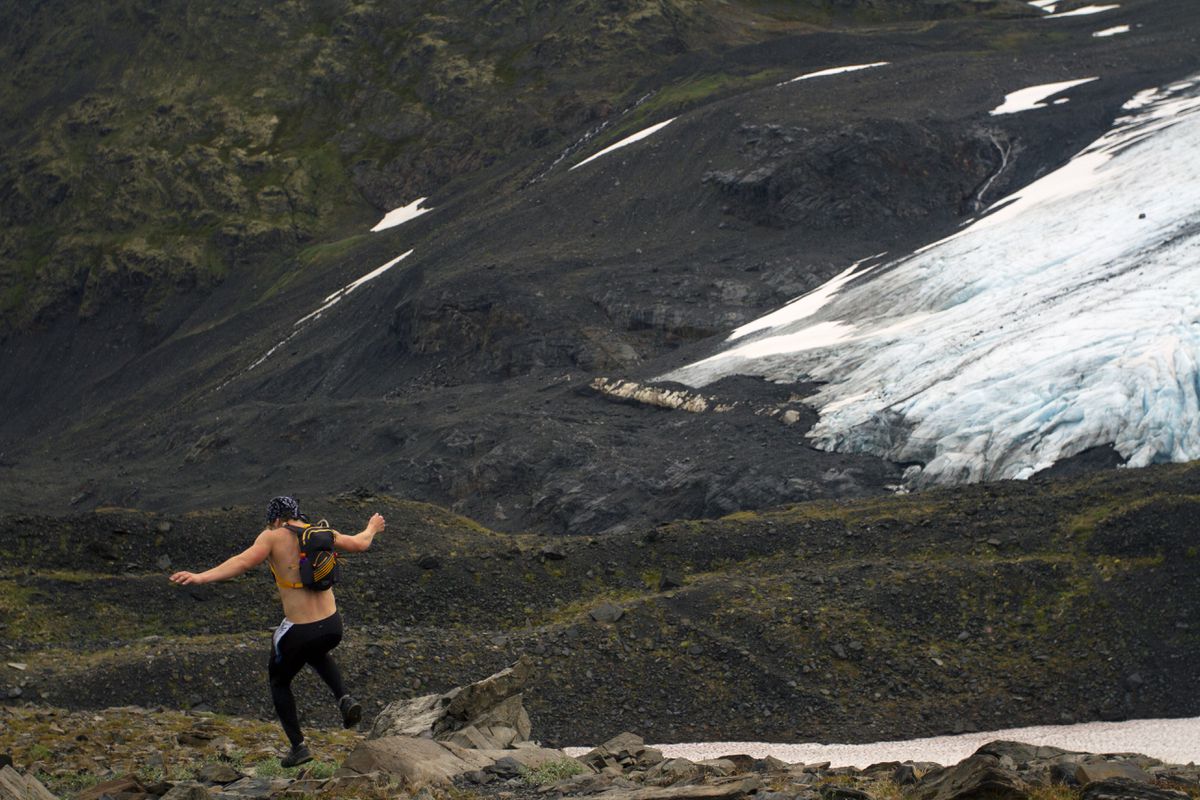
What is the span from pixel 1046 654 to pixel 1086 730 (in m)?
2.34

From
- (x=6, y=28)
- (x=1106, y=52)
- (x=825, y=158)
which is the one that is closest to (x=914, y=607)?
(x=825, y=158)

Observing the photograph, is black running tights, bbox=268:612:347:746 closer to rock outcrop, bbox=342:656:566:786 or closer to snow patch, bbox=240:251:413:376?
rock outcrop, bbox=342:656:566:786

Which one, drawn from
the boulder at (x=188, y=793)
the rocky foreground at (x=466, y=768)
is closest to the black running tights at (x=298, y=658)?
the rocky foreground at (x=466, y=768)

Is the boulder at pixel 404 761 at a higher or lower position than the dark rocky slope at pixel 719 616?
higher

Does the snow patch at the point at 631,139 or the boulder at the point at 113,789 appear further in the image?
the snow patch at the point at 631,139

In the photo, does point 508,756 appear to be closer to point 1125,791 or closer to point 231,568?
point 231,568

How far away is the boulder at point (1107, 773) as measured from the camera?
12047 mm

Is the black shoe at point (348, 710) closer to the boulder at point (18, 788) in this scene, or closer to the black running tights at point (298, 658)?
the black running tights at point (298, 658)

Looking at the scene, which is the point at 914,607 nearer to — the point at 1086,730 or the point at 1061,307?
the point at 1086,730

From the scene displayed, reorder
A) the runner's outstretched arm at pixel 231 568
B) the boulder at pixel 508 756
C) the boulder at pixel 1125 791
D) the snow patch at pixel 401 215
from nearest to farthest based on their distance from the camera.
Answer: the boulder at pixel 1125 791, the runner's outstretched arm at pixel 231 568, the boulder at pixel 508 756, the snow patch at pixel 401 215

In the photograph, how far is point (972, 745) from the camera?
1008 inches

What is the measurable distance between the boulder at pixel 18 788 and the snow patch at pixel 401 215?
9617 cm

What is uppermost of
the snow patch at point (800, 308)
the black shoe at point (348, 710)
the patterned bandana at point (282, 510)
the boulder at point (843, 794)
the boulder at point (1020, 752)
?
the patterned bandana at point (282, 510)

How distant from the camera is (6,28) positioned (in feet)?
490
